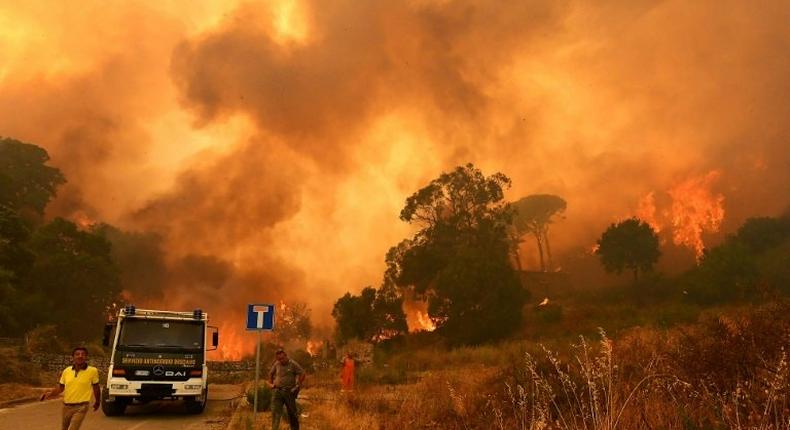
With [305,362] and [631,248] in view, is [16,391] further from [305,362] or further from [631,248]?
[631,248]

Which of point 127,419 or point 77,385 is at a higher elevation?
point 77,385

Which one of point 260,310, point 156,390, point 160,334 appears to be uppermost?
point 260,310

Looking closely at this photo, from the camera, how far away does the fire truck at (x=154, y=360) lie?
513 inches

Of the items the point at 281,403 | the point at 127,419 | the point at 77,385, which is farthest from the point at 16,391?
A: the point at 281,403

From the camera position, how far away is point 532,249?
7925 cm

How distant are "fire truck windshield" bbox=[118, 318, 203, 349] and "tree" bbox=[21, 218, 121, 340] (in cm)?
3188

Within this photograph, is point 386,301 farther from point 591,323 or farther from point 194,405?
point 194,405

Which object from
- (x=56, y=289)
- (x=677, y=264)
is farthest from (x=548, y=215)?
(x=56, y=289)

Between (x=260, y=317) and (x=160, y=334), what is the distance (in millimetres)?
3649

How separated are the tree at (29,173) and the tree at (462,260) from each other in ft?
133

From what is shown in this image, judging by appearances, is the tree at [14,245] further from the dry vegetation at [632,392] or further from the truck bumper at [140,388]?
the dry vegetation at [632,392]

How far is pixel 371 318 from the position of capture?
145 ft

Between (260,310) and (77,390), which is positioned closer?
(77,390)

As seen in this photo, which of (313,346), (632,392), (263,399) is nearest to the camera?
(632,392)
